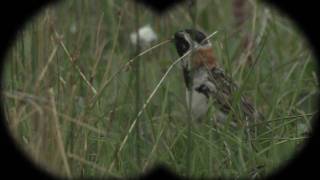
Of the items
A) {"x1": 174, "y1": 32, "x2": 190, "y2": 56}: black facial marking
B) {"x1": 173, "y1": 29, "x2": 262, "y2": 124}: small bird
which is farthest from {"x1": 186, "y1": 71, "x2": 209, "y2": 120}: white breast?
{"x1": 174, "y1": 32, "x2": 190, "y2": 56}: black facial marking

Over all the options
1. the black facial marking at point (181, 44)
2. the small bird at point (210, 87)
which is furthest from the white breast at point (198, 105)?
the black facial marking at point (181, 44)

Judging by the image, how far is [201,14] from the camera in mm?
4996

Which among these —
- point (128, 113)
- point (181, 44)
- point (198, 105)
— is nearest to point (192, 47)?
point (181, 44)

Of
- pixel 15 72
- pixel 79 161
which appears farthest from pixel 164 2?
pixel 15 72

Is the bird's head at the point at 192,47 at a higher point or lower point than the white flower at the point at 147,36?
higher

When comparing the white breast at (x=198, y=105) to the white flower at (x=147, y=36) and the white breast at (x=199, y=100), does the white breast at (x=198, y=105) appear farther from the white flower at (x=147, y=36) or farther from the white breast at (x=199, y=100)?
the white flower at (x=147, y=36)

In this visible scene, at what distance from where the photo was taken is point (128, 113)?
3.30 metres

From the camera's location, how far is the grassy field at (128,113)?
226 centimetres

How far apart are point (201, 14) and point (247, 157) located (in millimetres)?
2288

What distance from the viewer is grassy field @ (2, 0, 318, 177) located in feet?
7.43

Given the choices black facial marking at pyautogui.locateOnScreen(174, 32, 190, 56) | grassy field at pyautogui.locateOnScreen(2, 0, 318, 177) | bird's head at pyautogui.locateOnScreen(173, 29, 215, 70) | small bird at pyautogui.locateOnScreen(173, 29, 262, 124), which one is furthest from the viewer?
small bird at pyautogui.locateOnScreen(173, 29, 262, 124)

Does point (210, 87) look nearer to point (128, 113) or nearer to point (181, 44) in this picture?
point (128, 113)

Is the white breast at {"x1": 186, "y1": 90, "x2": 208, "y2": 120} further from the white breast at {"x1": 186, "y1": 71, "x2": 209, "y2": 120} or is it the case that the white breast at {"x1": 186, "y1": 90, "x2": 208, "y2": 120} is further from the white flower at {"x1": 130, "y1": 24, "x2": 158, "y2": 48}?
the white flower at {"x1": 130, "y1": 24, "x2": 158, "y2": 48}

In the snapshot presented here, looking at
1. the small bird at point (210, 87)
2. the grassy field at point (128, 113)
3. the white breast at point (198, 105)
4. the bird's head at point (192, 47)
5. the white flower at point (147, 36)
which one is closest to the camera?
the grassy field at point (128, 113)
